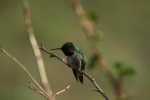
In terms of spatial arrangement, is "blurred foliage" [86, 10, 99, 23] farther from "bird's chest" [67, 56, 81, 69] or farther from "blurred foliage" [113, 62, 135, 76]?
"bird's chest" [67, 56, 81, 69]

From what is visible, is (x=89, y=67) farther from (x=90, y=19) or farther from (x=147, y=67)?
(x=147, y=67)

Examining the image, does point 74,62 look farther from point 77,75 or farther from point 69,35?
point 69,35

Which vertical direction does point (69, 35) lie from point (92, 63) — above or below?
below

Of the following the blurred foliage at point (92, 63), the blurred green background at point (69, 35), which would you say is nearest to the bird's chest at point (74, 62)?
the blurred foliage at point (92, 63)

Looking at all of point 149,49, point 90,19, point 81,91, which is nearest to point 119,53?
point 149,49

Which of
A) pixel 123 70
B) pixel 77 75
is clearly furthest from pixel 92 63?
pixel 77 75
